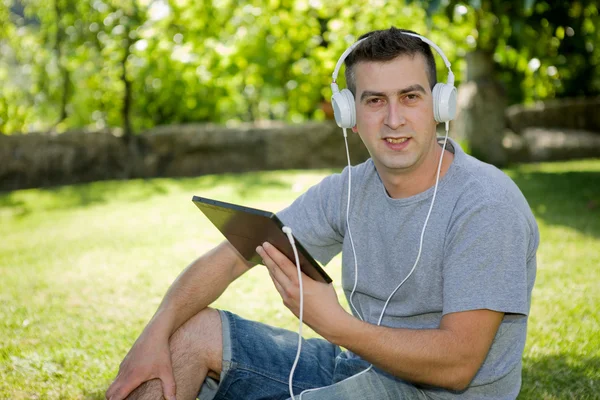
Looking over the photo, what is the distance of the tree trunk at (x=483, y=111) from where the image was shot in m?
8.97

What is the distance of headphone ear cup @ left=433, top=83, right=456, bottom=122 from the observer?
206 centimetres

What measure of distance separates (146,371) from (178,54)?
8711 mm

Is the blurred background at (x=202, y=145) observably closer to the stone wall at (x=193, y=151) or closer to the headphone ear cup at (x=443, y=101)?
A: the stone wall at (x=193, y=151)

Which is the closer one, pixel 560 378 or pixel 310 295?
pixel 310 295

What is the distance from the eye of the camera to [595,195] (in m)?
6.59

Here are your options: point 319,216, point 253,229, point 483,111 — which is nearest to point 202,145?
point 483,111

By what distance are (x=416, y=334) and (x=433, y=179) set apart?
0.49 meters

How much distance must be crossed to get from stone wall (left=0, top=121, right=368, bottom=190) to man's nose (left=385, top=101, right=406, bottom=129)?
726 cm

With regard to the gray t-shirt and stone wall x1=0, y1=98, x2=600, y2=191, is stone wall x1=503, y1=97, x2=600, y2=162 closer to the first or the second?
stone wall x1=0, y1=98, x2=600, y2=191

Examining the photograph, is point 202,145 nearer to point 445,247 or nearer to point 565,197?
point 565,197

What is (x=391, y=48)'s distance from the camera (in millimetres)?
2031

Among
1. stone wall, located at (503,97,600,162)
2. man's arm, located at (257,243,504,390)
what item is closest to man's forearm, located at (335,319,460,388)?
man's arm, located at (257,243,504,390)

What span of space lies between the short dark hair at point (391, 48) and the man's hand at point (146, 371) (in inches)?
42.2

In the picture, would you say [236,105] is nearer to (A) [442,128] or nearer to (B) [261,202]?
(A) [442,128]
